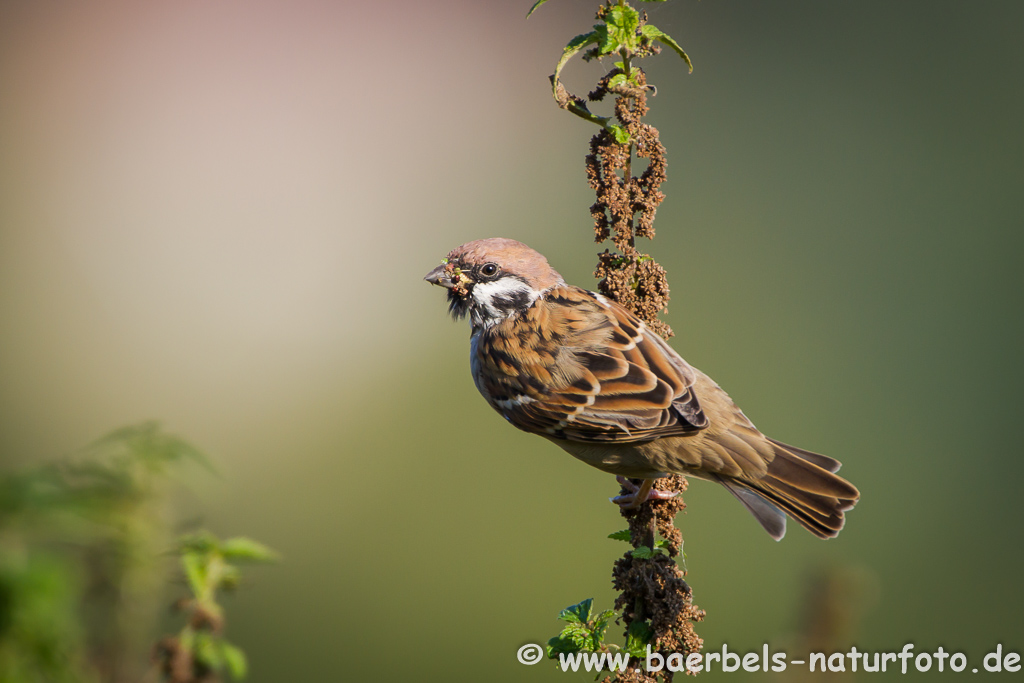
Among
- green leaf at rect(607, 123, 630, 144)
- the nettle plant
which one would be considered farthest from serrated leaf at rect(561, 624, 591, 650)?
green leaf at rect(607, 123, 630, 144)

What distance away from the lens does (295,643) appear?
591 cm

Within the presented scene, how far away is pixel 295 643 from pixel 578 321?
4.03m

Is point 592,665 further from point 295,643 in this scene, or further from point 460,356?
point 460,356

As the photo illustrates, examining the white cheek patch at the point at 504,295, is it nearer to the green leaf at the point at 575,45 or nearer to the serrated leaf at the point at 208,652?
the green leaf at the point at 575,45

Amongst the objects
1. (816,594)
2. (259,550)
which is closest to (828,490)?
(816,594)

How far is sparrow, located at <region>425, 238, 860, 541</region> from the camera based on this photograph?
9.49ft

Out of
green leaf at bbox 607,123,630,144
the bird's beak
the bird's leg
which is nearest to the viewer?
green leaf at bbox 607,123,630,144

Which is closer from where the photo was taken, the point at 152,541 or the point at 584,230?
the point at 152,541

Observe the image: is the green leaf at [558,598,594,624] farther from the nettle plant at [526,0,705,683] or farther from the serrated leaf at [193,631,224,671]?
the serrated leaf at [193,631,224,671]

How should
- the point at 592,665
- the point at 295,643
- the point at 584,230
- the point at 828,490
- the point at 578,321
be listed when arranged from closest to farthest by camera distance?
the point at 592,665 < the point at 828,490 < the point at 578,321 < the point at 295,643 < the point at 584,230

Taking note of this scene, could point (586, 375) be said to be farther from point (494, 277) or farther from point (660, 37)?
point (660, 37)

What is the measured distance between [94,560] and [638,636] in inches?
65.0

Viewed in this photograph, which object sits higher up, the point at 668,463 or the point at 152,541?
the point at 668,463

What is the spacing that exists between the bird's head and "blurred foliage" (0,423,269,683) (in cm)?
232
